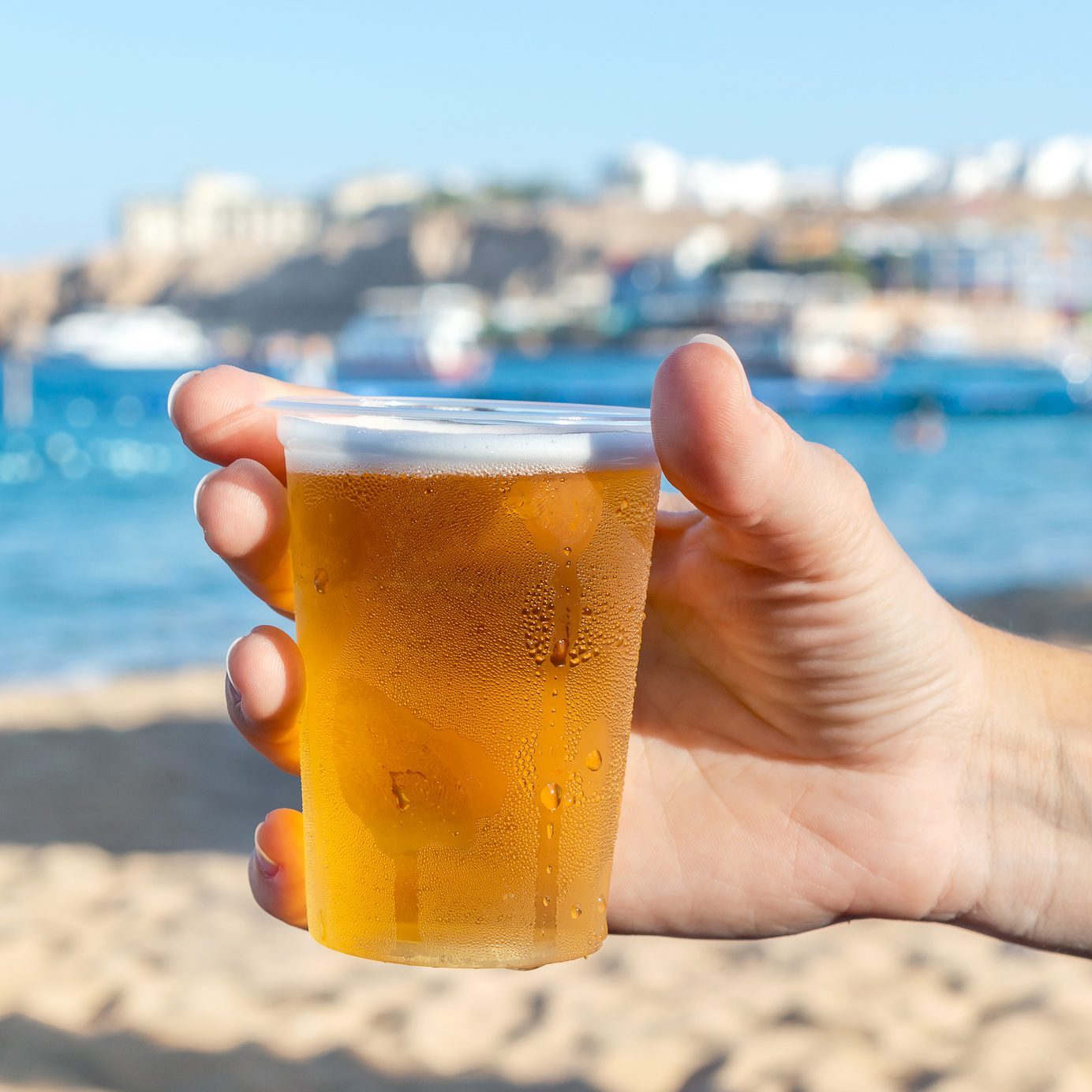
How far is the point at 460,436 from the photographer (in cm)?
109

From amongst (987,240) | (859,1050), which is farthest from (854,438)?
(987,240)

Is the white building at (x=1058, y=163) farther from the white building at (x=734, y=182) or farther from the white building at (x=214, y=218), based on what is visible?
the white building at (x=214, y=218)

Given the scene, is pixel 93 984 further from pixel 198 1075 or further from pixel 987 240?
pixel 987 240

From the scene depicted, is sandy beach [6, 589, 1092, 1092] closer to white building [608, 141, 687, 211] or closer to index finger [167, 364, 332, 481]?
index finger [167, 364, 332, 481]

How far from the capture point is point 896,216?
80.5 metres

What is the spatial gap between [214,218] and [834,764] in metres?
122

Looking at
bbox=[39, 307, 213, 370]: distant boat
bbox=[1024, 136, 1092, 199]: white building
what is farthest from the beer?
bbox=[1024, 136, 1092, 199]: white building

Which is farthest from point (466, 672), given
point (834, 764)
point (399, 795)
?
point (834, 764)

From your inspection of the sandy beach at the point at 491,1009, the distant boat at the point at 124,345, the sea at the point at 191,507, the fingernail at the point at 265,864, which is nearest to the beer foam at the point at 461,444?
the fingernail at the point at 265,864

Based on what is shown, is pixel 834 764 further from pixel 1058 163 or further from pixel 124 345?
pixel 1058 163

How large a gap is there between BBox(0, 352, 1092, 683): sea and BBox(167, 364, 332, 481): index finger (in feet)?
23.7

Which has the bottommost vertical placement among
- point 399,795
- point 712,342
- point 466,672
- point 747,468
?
point 399,795

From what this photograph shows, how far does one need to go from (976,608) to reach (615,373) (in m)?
41.8

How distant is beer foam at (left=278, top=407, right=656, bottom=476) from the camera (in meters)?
1.10
